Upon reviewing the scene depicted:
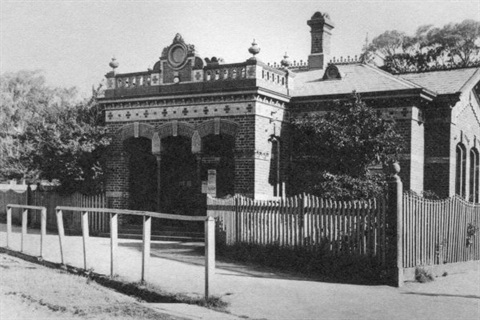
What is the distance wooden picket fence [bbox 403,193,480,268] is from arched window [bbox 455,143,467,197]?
5.52m

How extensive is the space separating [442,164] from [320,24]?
9059mm

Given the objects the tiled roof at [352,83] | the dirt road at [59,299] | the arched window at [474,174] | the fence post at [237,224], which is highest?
the tiled roof at [352,83]

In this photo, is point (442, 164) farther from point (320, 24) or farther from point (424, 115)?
point (320, 24)

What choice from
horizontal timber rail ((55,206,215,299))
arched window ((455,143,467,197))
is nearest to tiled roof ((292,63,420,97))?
arched window ((455,143,467,197))

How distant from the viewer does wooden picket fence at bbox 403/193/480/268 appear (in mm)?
10852

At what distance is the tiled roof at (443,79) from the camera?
18352 mm

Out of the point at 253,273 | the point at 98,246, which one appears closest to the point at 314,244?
the point at 253,273

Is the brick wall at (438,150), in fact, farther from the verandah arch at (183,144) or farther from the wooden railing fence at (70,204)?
the wooden railing fence at (70,204)

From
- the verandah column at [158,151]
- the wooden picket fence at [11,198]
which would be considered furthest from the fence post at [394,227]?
the wooden picket fence at [11,198]

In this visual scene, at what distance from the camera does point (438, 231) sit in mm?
11945

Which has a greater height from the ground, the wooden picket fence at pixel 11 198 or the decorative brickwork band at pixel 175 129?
the decorative brickwork band at pixel 175 129

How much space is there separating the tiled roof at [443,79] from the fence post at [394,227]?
8477 millimetres

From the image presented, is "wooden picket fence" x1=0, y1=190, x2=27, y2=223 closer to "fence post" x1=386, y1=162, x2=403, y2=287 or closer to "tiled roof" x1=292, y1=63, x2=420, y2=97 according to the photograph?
"tiled roof" x1=292, y1=63, x2=420, y2=97

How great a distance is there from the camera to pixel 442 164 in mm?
17984
